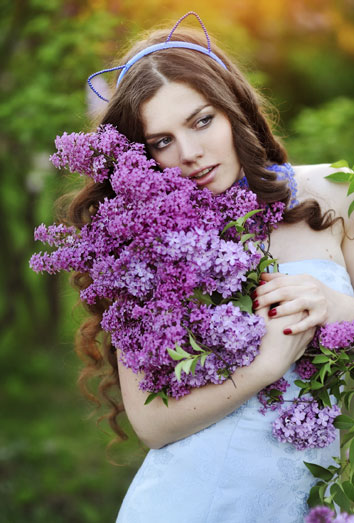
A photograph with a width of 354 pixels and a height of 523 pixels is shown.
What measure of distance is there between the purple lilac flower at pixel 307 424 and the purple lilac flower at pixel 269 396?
0.20 feet

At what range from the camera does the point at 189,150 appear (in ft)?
6.36

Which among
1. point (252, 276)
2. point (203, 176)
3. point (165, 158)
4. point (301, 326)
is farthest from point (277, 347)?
point (165, 158)

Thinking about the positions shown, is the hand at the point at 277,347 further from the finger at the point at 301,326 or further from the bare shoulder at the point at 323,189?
the bare shoulder at the point at 323,189

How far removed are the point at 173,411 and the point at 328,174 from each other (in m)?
0.91

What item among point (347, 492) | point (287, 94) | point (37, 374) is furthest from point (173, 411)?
point (287, 94)

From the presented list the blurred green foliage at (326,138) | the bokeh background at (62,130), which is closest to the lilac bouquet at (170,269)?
the bokeh background at (62,130)

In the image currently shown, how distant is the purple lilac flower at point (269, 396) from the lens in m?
1.89

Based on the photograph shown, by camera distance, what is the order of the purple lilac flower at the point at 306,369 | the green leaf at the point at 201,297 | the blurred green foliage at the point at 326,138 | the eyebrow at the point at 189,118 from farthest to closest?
the blurred green foliage at the point at 326,138 → the eyebrow at the point at 189,118 → the purple lilac flower at the point at 306,369 → the green leaf at the point at 201,297

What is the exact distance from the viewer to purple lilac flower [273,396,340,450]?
69.8 inches

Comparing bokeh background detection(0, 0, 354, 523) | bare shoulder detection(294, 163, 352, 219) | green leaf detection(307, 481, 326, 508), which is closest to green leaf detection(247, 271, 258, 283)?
bare shoulder detection(294, 163, 352, 219)

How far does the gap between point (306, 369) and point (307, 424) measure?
16 centimetres

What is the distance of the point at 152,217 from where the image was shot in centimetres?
162

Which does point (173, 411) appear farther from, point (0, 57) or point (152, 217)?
point (0, 57)

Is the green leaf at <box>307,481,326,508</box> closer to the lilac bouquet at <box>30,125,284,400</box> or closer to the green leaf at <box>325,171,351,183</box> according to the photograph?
the lilac bouquet at <box>30,125,284,400</box>
